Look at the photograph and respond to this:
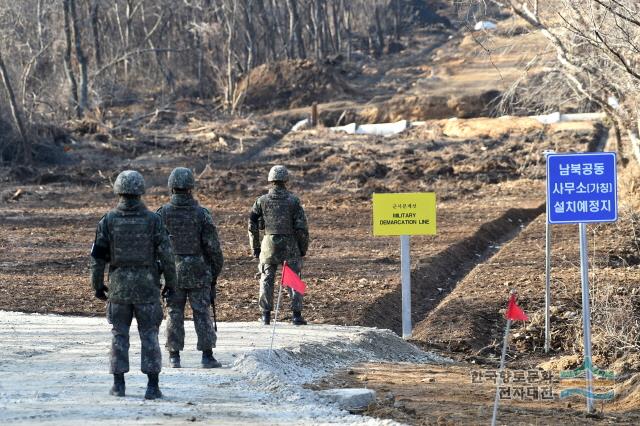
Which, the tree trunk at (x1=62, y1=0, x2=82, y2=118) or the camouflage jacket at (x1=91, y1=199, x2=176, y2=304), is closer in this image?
the camouflage jacket at (x1=91, y1=199, x2=176, y2=304)

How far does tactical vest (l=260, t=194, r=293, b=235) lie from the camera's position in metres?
13.9

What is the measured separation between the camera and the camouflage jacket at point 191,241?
11.0m

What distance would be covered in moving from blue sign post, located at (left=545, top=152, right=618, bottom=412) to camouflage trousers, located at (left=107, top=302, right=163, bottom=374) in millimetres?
3532

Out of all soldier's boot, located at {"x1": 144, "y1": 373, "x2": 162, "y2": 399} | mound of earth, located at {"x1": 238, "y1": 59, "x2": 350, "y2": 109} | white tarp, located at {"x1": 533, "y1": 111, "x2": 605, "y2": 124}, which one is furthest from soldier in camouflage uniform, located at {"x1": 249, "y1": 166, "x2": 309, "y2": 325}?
mound of earth, located at {"x1": 238, "y1": 59, "x2": 350, "y2": 109}

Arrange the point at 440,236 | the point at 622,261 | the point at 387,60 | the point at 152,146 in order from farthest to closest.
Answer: the point at 387,60 → the point at 152,146 → the point at 440,236 → the point at 622,261

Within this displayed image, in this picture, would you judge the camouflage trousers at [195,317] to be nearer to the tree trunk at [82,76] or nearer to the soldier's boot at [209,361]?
the soldier's boot at [209,361]

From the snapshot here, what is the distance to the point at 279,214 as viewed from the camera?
45.5ft

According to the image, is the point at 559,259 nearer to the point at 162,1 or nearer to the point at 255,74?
the point at 255,74

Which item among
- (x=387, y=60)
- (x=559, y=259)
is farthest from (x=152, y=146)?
(x=387, y=60)

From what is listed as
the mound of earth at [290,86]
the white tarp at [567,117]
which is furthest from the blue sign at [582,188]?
the mound of earth at [290,86]

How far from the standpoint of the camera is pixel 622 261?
2025cm

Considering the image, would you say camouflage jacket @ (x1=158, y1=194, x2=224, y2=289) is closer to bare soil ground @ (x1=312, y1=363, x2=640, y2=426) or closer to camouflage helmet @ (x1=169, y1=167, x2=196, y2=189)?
camouflage helmet @ (x1=169, y1=167, x2=196, y2=189)

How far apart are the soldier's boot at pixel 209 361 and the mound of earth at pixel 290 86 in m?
47.0

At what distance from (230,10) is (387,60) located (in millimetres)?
16412
